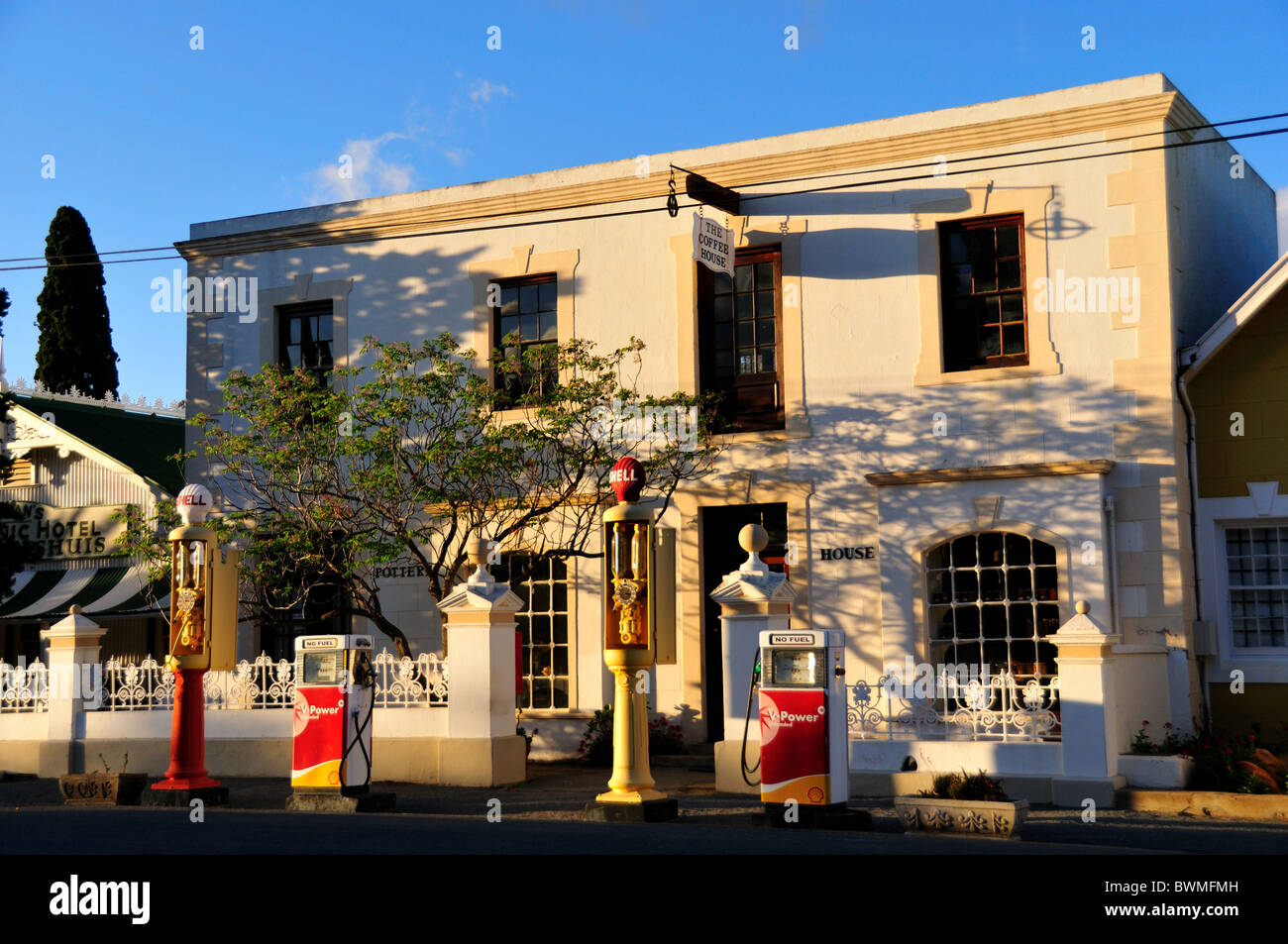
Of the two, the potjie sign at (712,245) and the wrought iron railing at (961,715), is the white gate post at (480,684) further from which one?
the potjie sign at (712,245)

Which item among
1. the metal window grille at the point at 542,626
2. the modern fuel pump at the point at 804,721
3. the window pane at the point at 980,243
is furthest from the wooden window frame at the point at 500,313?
the modern fuel pump at the point at 804,721

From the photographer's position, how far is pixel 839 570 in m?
16.3

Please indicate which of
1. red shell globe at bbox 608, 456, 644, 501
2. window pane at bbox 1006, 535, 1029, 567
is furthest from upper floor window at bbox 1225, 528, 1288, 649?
red shell globe at bbox 608, 456, 644, 501

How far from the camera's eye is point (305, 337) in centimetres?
2003

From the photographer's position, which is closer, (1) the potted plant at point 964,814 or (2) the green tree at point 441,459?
(1) the potted plant at point 964,814

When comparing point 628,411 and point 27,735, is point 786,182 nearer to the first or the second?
point 628,411

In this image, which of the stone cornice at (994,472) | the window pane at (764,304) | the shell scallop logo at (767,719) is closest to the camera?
the shell scallop logo at (767,719)

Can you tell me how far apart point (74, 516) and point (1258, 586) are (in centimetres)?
1706

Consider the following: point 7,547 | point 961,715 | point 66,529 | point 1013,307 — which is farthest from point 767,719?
point 66,529

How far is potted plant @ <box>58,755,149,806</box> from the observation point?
13406 mm

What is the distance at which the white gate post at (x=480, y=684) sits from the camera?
14.1 metres

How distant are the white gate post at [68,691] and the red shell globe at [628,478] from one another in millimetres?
7769

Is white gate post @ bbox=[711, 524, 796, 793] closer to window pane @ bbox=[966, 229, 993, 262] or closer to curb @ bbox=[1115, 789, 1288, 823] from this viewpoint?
curb @ bbox=[1115, 789, 1288, 823]
